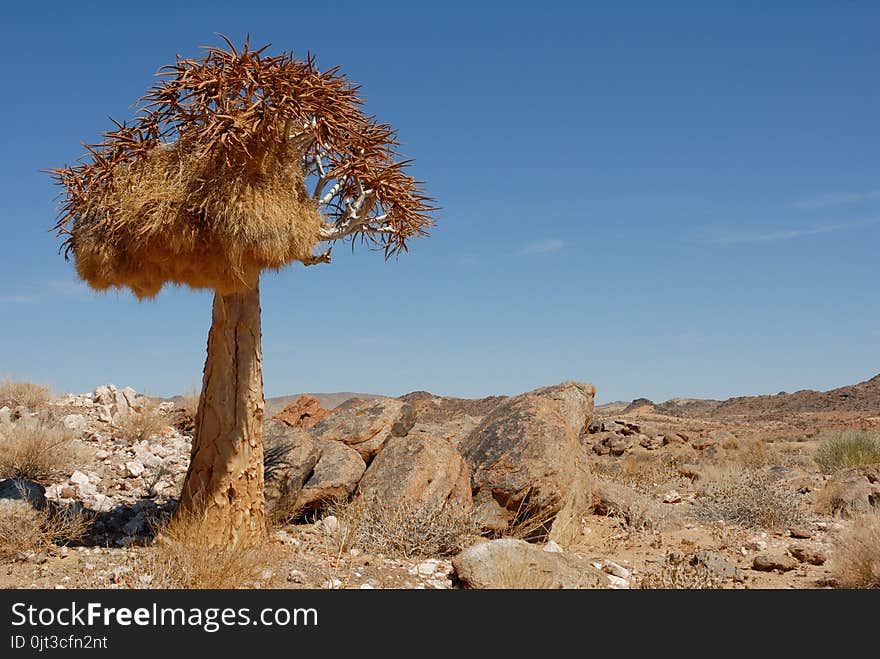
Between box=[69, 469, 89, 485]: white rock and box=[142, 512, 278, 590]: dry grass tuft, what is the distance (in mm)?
3779

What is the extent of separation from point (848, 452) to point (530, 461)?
1226 cm

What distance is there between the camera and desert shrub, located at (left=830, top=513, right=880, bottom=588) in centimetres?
750

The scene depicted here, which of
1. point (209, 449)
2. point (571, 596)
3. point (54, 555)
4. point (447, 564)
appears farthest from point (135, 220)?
point (571, 596)

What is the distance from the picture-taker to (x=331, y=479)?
1018cm

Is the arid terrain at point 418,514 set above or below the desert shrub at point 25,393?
below

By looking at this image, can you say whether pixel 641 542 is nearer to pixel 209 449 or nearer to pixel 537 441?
pixel 537 441

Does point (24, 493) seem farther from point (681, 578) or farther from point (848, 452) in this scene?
point (848, 452)

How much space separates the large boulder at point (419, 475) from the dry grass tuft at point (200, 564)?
216 cm

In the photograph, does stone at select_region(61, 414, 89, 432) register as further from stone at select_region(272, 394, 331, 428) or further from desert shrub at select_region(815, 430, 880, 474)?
desert shrub at select_region(815, 430, 880, 474)

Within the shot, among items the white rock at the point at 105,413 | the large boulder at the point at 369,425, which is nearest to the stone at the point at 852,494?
the large boulder at the point at 369,425

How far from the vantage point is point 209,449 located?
332 inches

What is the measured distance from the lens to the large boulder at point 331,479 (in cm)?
1006

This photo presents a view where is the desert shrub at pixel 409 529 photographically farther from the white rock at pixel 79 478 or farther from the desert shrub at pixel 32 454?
the desert shrub at pixel 32 454

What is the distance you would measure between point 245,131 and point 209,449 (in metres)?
3.58
